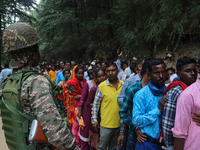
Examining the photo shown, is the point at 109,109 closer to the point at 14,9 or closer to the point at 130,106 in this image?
the point at 130,106

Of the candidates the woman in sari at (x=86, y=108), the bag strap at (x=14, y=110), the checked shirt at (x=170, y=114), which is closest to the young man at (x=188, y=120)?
the checked shirt at (x=170, y=114)

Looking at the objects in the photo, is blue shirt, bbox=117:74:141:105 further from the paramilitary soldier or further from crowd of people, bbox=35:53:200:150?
the paramilitary soldier

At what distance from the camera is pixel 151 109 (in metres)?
2.20

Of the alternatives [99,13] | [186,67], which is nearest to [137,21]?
[99,13]

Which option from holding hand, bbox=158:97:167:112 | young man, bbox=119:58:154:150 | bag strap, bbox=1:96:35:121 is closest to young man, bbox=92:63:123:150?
young man, bbox=119:58:154:150

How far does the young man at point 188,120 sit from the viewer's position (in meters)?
1.72

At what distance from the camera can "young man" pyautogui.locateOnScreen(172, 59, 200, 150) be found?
5.65 ft

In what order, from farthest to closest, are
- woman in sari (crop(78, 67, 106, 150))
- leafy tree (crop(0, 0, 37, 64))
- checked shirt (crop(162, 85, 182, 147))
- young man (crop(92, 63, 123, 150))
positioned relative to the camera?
leafy tree (crop(0, 0, 37, 64)) → woman in sari (crop(78, 67, 106, 150)) → young man (crop(92, 63, 123, 150)) → checked shirt (crop(162, 85, 182, 147))

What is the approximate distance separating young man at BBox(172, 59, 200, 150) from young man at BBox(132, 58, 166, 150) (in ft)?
1.00

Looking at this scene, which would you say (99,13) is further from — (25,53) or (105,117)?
(25,53)

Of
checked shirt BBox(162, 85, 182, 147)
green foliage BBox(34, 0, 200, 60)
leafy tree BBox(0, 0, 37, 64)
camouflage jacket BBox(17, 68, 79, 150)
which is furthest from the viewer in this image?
leafy tree BBox(0, 0, 37, 64)

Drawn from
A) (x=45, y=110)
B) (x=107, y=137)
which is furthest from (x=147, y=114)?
(x=107, y=137)

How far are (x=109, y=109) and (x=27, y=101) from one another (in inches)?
83.2

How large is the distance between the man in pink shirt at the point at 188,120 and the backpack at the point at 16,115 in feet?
4.12
